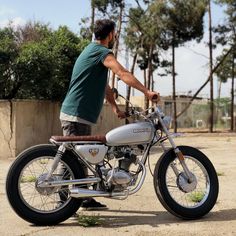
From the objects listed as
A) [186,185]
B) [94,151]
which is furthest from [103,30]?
[186,185]

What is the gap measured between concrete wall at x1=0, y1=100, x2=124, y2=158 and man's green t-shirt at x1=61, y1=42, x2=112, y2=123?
8056 millimetres

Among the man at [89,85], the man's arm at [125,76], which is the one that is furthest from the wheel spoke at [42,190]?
the man's arm at [125,76]

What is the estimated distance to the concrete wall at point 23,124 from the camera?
1338 centimetres

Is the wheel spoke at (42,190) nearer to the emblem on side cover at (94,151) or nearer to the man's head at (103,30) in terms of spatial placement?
the emblem on side cover at (94,151)

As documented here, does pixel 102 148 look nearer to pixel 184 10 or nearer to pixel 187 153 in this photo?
pixel 187 153

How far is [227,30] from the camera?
32.3 m

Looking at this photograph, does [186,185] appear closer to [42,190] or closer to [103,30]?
[42,190]

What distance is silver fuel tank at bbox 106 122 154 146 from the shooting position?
529cm

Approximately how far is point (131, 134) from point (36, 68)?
938 centimetres

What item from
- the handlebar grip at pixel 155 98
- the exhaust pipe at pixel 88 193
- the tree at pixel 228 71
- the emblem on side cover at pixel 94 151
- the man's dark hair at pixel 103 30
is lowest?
the exhaust pipe at pixel 88 193

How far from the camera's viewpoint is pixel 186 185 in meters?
5.48

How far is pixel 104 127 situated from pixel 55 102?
5144 mm

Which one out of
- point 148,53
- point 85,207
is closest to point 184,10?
point 148,53

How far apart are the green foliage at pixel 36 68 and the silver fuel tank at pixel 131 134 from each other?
30.4 feet
